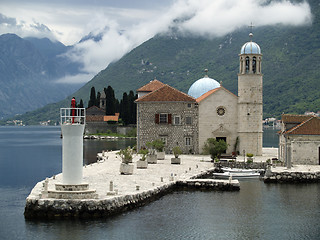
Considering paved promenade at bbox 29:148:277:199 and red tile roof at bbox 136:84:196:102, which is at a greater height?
red tile roof at bbox 136:84:196:102

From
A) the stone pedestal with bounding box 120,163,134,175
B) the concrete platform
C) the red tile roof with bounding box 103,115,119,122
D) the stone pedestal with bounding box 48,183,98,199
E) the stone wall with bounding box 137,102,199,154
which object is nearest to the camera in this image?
the concrete platform

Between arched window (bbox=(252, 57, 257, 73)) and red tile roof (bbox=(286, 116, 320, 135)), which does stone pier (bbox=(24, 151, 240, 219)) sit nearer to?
red tile roof (bbox=(286, 116, 320, 135))

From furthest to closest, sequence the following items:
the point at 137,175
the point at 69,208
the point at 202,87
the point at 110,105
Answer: the point at 110,105
the point at 202,87
the point at 137,175
the point at 69,208

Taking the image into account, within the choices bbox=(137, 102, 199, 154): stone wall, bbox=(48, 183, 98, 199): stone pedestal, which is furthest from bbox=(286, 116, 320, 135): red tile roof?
bbox=(48, 183, 98, 199): stone pedestal

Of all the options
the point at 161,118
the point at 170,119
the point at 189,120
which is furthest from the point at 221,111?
the point at 161,118

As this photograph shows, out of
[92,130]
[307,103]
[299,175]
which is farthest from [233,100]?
[307,103]

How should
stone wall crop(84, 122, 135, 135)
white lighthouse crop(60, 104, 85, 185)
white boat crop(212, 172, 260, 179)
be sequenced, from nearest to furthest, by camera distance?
white lighthouse crop(60, 104, 85, 185), white boat crop(212, 172, 260, 179), stone wall crop(84, 122, 135, 135)

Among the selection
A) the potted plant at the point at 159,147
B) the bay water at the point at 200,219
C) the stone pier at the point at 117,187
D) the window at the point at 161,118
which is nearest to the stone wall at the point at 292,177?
the bay water at the point at 200,219

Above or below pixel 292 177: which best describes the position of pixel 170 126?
above

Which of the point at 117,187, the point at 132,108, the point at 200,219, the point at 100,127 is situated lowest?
the point at 200,219

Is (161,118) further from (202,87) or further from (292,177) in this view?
(292,177)

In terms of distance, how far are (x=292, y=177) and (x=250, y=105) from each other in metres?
14.6

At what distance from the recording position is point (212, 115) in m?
52.4

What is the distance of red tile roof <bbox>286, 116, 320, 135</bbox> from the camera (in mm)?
41812
